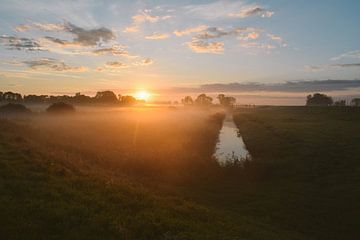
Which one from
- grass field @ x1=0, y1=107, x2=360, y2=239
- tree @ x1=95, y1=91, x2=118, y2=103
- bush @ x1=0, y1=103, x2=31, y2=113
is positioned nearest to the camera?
grass field @ x1=0, y1=107, x2=360, y2=239

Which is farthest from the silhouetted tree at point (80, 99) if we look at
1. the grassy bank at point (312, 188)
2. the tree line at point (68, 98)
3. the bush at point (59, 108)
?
the grassy bank at point (312, 188)

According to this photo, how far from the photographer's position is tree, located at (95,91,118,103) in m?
188

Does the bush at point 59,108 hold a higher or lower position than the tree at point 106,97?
lower

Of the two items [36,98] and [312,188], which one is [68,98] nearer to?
[36,98]

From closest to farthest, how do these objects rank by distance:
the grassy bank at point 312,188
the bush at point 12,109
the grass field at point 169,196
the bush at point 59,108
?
the grass field at point 169,196 → the grassy bank at point 312,188 → the bush at point 12,109 → the bush at point 59,108

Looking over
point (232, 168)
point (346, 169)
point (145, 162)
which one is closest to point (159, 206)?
point (145, 162)

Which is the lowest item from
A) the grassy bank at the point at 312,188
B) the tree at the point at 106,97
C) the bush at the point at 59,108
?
the grassy bank at the point at 312,188

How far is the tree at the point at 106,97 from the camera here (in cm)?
18812

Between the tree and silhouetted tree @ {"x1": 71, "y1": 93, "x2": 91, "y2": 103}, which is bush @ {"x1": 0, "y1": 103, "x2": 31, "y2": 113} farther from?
the tree

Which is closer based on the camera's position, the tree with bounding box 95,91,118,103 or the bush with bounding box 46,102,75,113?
the bush with bounding box 46,102,75,113

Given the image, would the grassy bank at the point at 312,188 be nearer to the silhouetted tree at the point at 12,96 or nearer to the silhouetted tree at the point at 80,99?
the silhouetted tree at the point at 12,96

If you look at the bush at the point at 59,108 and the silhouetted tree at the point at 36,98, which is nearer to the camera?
the bush at the point at 59,108

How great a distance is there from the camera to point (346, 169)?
3008cm

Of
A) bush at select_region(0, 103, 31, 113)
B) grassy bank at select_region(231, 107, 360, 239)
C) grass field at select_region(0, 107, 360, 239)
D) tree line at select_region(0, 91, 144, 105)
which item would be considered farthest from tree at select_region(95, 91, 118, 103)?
grass field at select_region(0, 107, 360, 239)
